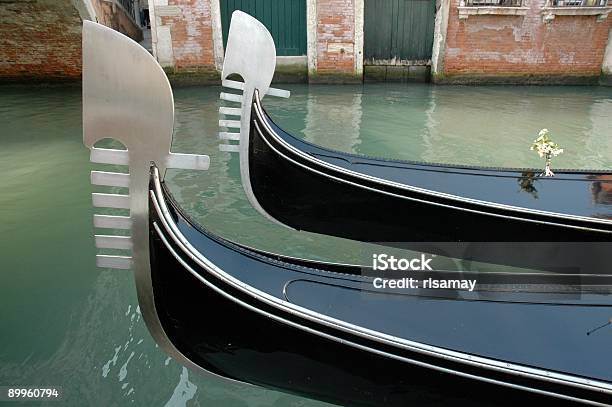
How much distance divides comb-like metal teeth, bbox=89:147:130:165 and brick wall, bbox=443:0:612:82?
20.0ft

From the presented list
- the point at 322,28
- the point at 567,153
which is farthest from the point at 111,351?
the point at 322,28

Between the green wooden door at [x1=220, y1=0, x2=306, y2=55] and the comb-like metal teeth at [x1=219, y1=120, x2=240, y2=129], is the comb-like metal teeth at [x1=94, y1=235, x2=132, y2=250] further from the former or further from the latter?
the green wooden door at [x1=220, y1=0, x2=306, y2=55]

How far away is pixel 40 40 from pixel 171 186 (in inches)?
175

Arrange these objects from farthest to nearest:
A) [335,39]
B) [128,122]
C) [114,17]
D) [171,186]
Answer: [114,17], [335,39], [171,186], [128,122]

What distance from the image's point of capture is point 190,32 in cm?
596

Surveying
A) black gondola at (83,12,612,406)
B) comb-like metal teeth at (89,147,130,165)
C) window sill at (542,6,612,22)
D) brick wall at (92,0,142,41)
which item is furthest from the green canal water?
brick wall at (92,0,142,41)

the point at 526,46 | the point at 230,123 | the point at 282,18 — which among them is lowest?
the point at 230,123

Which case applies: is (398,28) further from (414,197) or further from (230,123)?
(414,197)

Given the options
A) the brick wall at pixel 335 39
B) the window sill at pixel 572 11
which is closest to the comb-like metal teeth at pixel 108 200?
the brick wall at pixel 335 39

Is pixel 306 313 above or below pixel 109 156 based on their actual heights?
below

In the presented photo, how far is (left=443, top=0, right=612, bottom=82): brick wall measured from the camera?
6172 millimetres

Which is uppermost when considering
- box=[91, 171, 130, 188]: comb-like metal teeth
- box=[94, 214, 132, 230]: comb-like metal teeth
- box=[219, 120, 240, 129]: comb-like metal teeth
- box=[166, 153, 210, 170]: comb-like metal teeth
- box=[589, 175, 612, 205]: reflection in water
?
box=[166, 153, 210, 170]: comb-like metal teeth

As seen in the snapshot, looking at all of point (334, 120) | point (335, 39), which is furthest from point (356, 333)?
point (335, 39)

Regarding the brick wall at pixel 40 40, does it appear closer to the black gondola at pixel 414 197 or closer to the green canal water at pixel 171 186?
the green canal water at pixel 171 186
